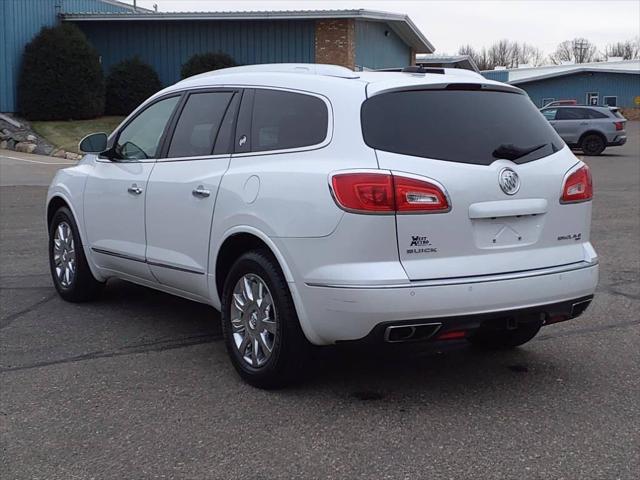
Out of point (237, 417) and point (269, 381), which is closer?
point (237, 417)

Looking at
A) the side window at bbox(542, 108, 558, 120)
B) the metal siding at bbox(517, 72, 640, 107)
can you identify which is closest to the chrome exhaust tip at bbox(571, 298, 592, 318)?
the side window at bbox(542, 108, 558, 120)

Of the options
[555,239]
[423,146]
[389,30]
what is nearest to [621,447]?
[555,239]

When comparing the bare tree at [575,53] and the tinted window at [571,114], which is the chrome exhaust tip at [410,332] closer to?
the tinted window at [571,114]

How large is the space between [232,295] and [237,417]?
0.85 metres

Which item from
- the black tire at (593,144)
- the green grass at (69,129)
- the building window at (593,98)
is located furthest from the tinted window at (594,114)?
the building window at (593,98)

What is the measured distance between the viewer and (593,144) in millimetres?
31219

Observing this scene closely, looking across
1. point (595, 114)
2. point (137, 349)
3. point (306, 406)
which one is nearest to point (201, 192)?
point (137, 349)

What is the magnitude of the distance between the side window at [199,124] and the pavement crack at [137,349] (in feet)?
4.11

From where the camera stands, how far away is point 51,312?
6.74 metres

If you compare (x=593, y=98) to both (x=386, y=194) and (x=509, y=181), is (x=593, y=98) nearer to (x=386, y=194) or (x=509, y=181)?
(x=509, y=181)

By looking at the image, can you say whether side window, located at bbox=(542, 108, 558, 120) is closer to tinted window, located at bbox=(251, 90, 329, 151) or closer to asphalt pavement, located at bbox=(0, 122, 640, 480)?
asphalt pavement, located at bbox=(0, 122, 640, 480)

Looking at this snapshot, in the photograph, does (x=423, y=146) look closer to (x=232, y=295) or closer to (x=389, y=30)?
(x=232, y=295)

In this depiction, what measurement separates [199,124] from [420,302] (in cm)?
214

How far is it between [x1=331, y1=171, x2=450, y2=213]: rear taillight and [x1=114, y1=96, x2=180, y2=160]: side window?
81.2 inches
